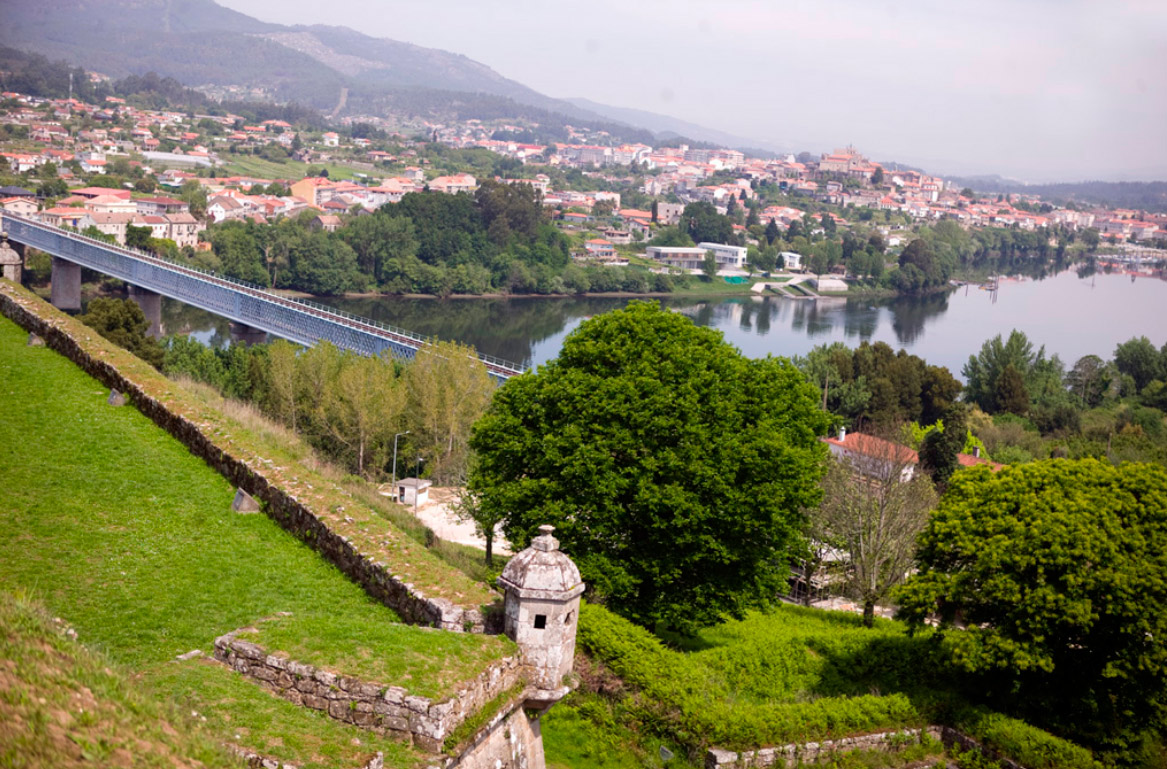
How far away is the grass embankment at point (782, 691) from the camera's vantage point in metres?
7.10

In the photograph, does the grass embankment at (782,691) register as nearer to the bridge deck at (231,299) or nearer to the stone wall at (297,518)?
the stone wall at (297,518)

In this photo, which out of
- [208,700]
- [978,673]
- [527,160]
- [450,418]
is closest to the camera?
[208,700]

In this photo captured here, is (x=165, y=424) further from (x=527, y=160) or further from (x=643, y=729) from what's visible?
(x=527, y=160)

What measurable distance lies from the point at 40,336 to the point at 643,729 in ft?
31.4

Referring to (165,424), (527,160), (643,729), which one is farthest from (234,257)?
(527,160)

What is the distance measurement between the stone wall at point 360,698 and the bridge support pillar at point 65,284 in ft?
129

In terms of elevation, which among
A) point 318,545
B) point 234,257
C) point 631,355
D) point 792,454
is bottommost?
point 234,257

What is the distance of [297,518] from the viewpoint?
7.67m

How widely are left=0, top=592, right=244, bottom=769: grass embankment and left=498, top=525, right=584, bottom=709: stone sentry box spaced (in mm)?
2014

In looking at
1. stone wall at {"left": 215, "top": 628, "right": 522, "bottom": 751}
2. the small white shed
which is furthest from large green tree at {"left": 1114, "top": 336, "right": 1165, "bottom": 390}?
stone wall at {"left": 215, "top": 628, "right": 522, "bottom": 751}

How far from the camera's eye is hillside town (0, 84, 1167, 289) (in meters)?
62.9

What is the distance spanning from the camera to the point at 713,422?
952cm

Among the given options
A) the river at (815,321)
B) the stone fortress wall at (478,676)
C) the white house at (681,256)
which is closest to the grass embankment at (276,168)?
the white house at (681,256)

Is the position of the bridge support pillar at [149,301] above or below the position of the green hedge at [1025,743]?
below
